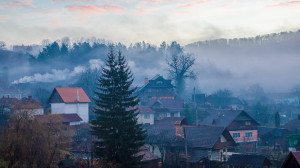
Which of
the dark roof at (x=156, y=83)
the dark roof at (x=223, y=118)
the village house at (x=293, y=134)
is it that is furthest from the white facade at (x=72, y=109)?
the village house at (x=293, y=134)

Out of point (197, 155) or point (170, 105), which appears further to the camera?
point (170, 105)

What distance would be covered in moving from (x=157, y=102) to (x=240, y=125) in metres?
18.6

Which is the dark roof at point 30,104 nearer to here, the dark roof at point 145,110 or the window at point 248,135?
the dark roof at point 145,110

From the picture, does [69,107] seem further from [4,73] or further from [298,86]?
[298,86]

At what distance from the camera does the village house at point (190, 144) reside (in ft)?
124

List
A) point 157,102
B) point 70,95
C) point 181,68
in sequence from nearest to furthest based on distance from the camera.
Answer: point 70,95 → point 157,102 → point 181,68

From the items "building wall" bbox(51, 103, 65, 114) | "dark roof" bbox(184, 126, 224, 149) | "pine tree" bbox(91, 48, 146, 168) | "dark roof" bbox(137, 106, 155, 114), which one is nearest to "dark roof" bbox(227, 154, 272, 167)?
"dark roof" bbox(184, 126, 224, 149)

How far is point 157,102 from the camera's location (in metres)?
72.1

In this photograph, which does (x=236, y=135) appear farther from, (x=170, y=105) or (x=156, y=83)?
(x=156, y=83)

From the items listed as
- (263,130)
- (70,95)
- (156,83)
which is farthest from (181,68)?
(70,95)

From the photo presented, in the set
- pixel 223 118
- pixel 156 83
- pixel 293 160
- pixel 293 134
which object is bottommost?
pixel 293 160

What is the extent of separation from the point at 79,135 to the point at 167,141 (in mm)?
12785

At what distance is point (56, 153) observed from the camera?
120ft

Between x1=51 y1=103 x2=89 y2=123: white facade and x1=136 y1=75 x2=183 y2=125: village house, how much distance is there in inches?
390
